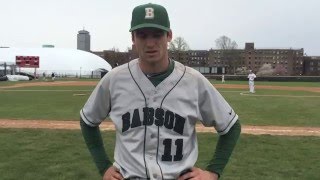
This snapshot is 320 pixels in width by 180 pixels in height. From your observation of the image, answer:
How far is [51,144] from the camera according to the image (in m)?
9.20

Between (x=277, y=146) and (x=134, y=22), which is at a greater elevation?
(x=134, y=22)

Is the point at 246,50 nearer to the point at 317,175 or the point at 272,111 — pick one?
the point at 272,111

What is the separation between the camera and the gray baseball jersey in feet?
8.22

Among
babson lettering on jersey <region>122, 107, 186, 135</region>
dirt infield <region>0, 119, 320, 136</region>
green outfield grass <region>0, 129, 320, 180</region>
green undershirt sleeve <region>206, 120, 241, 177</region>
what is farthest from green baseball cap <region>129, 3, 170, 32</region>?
dirt infield <region>0, 119, 320, 136</region>

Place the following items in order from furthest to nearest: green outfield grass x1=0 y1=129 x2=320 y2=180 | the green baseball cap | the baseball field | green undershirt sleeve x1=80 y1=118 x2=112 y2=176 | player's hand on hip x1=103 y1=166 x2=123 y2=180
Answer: the baseball field → green outfield grass x1=0 y1=129 x2=320 y2=180 → green undershirt sleeve x1=80 y1=118 x2=112 y2=176 → player's hand on hip x1=103 y1=166 x2=123 y2=180 → the green baseball cap

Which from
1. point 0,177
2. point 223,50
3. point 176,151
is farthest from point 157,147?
point 223,50

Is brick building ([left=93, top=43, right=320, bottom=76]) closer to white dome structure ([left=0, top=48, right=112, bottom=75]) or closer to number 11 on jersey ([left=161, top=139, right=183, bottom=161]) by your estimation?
white dome structure ([left=0, top=48, right=112, bottom=75])

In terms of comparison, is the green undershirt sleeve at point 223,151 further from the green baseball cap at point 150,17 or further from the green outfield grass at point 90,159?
the green outfield grass at point 90,159

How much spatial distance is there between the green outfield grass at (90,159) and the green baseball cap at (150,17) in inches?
170

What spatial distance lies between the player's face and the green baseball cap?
0.03 meters

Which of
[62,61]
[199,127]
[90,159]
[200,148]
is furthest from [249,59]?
[90,159]

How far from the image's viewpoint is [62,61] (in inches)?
3775

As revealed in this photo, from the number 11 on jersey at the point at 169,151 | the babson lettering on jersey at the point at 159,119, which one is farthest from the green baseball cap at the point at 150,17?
the number 11 on jersey at the point at 169,151

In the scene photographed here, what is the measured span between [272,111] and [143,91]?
15.1 m
